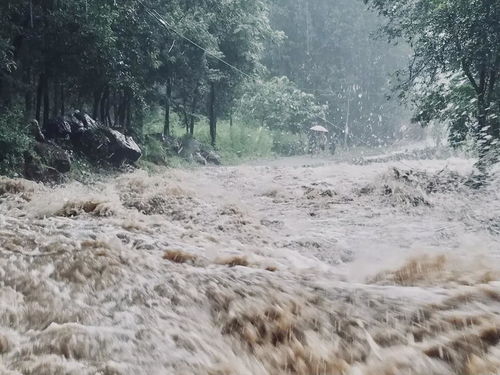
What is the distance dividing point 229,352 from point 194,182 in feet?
21.8

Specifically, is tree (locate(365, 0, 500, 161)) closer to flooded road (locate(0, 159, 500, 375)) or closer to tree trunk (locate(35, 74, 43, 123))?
flooded road (locate(0, 159, 500, 375))

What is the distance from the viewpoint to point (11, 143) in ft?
21.3

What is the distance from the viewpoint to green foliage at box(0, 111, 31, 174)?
6371 mm

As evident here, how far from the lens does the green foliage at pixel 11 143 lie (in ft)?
20.9

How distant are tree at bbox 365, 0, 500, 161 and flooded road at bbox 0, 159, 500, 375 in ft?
7.02

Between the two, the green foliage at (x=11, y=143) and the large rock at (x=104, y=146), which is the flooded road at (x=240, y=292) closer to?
the green foliage at (x=11, y=143)

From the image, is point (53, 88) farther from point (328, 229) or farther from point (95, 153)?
point (328, 229)

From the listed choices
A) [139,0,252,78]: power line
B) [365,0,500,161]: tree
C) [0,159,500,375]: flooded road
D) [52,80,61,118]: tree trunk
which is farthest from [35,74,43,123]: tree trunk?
[365,0,500,161]: tree

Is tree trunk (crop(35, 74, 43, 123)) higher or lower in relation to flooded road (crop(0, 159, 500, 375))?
higher

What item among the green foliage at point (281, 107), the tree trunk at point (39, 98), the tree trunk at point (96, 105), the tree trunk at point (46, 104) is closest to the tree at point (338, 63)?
the green foliage at point (281, 107)

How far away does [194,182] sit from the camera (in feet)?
27.6

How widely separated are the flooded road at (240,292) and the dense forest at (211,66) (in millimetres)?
2546

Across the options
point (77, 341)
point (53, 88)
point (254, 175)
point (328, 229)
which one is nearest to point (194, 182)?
point (254, 175)

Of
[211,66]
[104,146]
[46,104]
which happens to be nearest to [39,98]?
[46,104]
